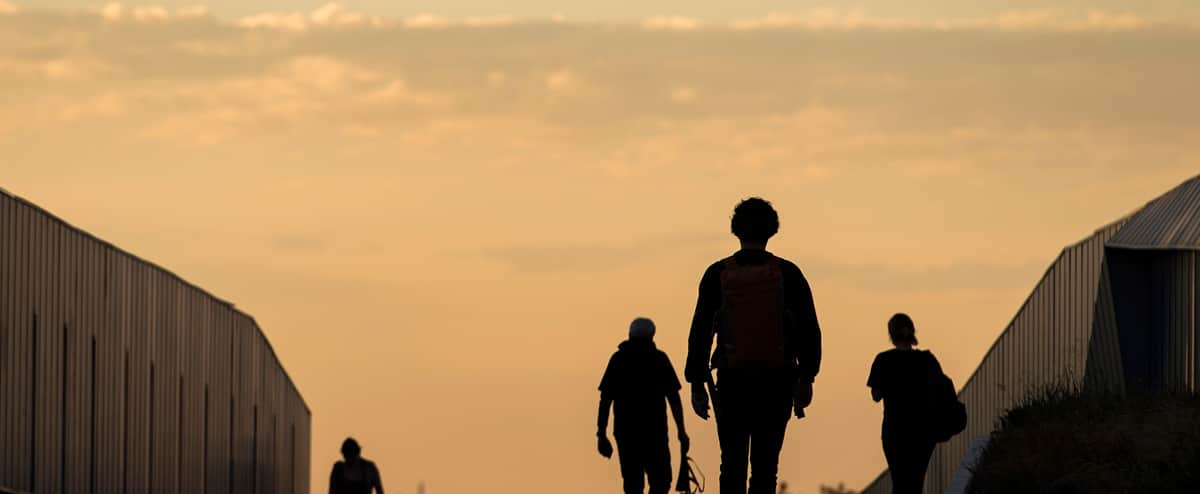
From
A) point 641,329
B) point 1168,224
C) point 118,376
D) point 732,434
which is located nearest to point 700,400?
point 732,434

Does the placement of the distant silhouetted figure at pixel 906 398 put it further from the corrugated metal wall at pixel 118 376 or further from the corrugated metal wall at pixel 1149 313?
the corrugated metal wall at pixel 1149 313

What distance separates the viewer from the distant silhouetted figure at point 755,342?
12859 millimetres

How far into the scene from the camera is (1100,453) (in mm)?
16859

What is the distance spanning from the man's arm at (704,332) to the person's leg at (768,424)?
0.31m


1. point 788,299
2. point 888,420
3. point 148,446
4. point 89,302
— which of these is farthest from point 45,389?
point 788,299

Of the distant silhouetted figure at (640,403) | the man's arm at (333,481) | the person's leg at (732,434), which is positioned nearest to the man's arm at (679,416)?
the distant silhouetted figure at (640,403)

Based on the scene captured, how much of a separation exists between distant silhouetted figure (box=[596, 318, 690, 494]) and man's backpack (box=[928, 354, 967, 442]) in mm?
2262

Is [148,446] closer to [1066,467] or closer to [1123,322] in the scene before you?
[1123,322]

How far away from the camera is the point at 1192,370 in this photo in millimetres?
29641

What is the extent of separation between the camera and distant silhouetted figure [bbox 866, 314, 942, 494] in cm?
1723

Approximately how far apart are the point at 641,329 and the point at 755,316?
20.2 feet

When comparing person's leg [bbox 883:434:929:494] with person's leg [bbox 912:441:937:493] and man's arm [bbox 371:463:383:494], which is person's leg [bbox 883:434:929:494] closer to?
person's leg [bbox 912:441:937:493]

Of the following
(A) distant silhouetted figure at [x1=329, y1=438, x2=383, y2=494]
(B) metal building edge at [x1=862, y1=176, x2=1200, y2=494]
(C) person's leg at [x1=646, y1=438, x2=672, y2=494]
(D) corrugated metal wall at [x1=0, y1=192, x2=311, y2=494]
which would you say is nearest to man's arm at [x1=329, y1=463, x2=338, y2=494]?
(A) distant silhouetted figure at [x1=329, y1=438, x2=383, y2=494]

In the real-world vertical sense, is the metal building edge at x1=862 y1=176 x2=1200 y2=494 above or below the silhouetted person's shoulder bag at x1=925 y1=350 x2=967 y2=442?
above
